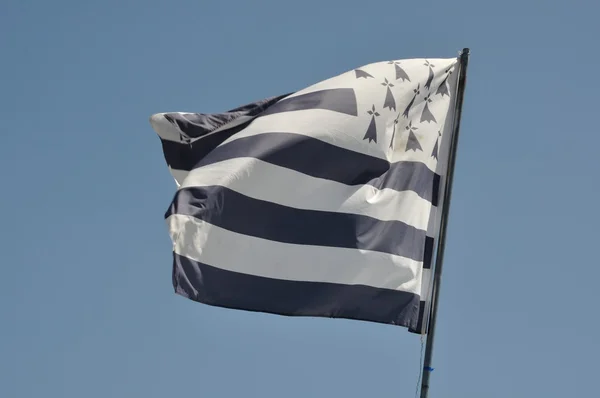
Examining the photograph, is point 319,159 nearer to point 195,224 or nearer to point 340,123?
point 340,123

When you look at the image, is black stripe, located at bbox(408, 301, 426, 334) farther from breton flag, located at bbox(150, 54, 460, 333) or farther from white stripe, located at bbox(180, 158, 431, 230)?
white stripe, located at bbox(180, 158, 431, 230)

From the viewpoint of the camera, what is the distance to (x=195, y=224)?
581 inches

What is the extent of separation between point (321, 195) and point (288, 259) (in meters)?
1.06

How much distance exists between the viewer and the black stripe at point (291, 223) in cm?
1491

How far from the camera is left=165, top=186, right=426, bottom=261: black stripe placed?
1491 centimetres

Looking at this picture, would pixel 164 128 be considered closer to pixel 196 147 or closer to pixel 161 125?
pixel 161 125

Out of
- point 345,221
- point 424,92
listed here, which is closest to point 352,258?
point 345,221

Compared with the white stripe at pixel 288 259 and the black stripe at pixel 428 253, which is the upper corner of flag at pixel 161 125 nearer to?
the white stripe at pixel 288 259

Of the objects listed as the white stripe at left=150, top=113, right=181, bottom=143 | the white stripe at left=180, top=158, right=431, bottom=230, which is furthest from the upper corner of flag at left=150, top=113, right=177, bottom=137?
the white stripe at left=180, top=158, right=431, bottom=230

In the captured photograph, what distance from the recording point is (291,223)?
49.5 ft

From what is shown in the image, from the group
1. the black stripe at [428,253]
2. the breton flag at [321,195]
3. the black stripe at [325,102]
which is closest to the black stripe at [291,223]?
the breton flag at [321,195]

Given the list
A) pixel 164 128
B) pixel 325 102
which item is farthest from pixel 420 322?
pixel 164 128

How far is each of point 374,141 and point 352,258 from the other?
1.75m

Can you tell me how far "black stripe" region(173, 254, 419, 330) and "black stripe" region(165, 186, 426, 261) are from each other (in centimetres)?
61
